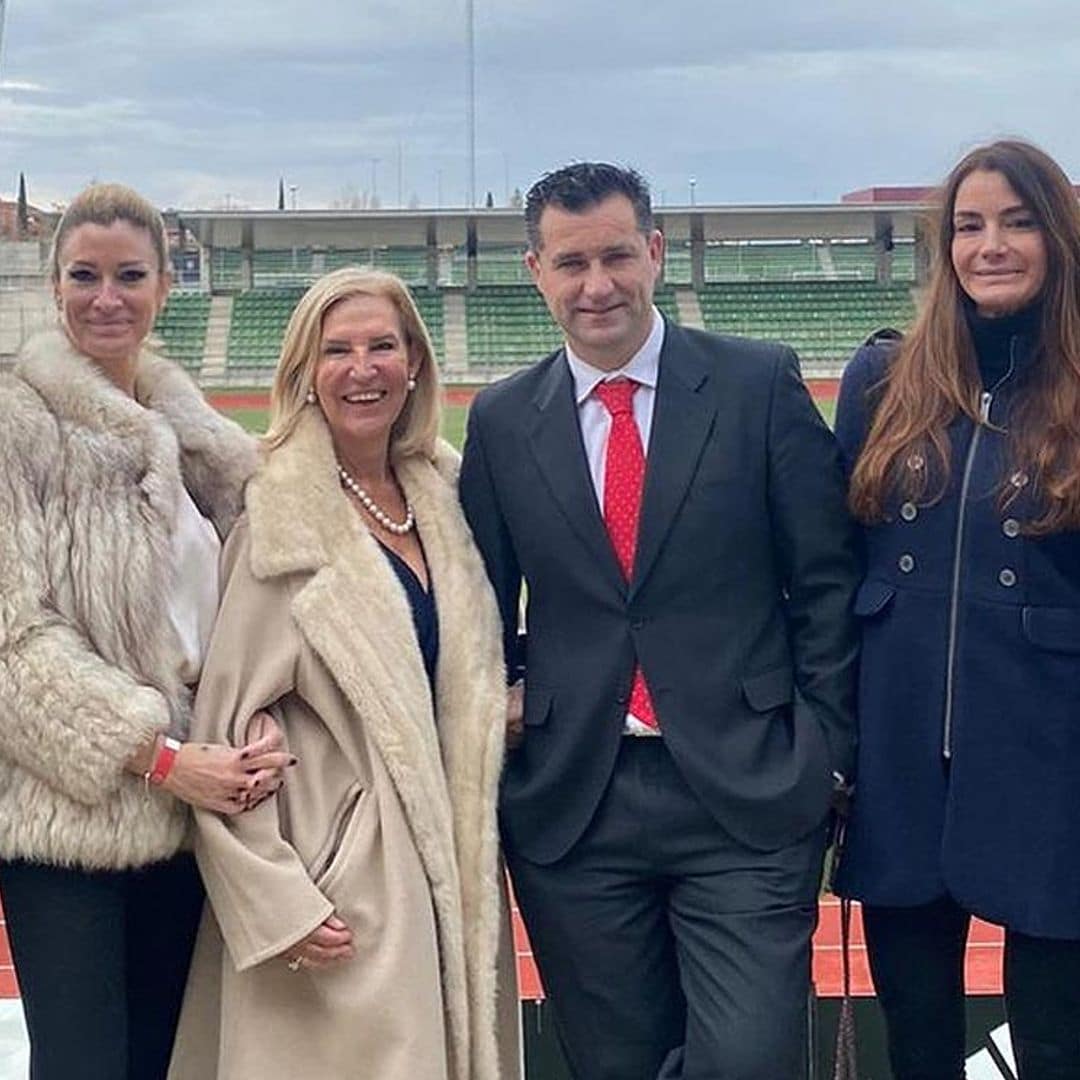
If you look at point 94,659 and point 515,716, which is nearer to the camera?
point 94,659

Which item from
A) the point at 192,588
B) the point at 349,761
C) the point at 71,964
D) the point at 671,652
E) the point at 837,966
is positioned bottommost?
the point at 837,966

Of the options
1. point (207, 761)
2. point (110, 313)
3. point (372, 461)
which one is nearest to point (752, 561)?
point (372, 461)

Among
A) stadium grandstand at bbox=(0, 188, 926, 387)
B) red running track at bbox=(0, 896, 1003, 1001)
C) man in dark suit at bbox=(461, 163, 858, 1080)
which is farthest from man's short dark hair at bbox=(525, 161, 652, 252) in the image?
stadium grandstand at bbox=(0, 188, 926, 387)

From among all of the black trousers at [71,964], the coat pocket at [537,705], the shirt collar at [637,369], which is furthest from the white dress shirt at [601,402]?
the black trousers at [71,964]

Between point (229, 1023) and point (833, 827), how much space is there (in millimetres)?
1169

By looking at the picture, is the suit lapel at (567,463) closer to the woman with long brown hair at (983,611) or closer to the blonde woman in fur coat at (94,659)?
the woman with long brown hair at (983,611)

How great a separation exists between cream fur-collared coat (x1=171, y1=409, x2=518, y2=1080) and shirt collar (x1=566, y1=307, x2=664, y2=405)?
19.7 inches

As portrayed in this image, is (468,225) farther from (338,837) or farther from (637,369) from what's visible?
(338,837)

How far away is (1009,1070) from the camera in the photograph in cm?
374

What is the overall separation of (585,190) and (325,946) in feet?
4.57

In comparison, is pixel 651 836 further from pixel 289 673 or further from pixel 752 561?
pixel 289 673

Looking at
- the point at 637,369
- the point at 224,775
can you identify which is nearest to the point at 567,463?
the point at 637,369

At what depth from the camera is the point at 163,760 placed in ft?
9.02

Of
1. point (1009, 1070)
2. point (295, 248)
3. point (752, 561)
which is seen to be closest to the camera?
point (752, 561)
